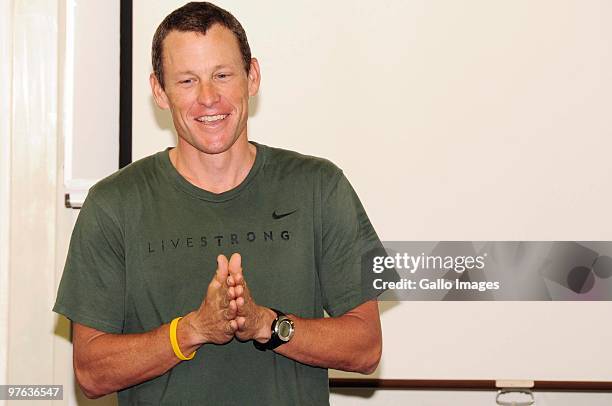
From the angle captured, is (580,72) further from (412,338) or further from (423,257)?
(412,338)

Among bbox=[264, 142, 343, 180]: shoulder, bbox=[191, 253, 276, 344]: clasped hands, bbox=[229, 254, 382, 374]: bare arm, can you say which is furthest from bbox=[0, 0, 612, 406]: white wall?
bbox=[191, 253, 276, 344]: clasped hands

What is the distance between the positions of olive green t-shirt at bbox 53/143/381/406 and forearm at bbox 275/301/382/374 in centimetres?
6

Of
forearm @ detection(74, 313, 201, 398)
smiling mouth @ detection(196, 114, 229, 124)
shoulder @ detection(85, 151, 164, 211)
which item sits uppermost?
smiling mouth @ detection(196, 114, 229, 124)

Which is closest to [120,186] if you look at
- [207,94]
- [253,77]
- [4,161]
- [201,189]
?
[201,189]

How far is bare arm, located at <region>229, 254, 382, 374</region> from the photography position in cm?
183

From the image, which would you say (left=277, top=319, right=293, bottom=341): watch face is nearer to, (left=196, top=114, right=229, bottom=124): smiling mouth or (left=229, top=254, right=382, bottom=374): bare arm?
(left=229, top=254, right=382, bottom=374): bare arm

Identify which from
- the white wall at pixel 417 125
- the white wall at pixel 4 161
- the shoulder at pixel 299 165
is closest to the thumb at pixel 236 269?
the shoulder at pixel 299 165

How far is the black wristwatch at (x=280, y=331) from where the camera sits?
1889 millimetres

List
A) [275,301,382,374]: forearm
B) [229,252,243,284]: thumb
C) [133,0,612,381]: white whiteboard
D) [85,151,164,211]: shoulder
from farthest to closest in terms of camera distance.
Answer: [133,0,612,381]: white whiteboard < [85,151,164,211]: shoulder < [275,301,382,374]: forearm < [229,252,243,284]: thumb

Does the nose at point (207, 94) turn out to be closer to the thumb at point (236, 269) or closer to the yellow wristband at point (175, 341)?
the thumb at point (236, 269)

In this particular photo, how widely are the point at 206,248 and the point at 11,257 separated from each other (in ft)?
4.57

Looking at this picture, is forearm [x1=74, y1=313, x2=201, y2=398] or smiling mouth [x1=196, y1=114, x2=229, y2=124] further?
smiling mouth [x1=196, y1=114, x2=229, y2=124]

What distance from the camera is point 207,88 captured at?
2008mm

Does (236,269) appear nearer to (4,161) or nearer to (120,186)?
(120,186)
